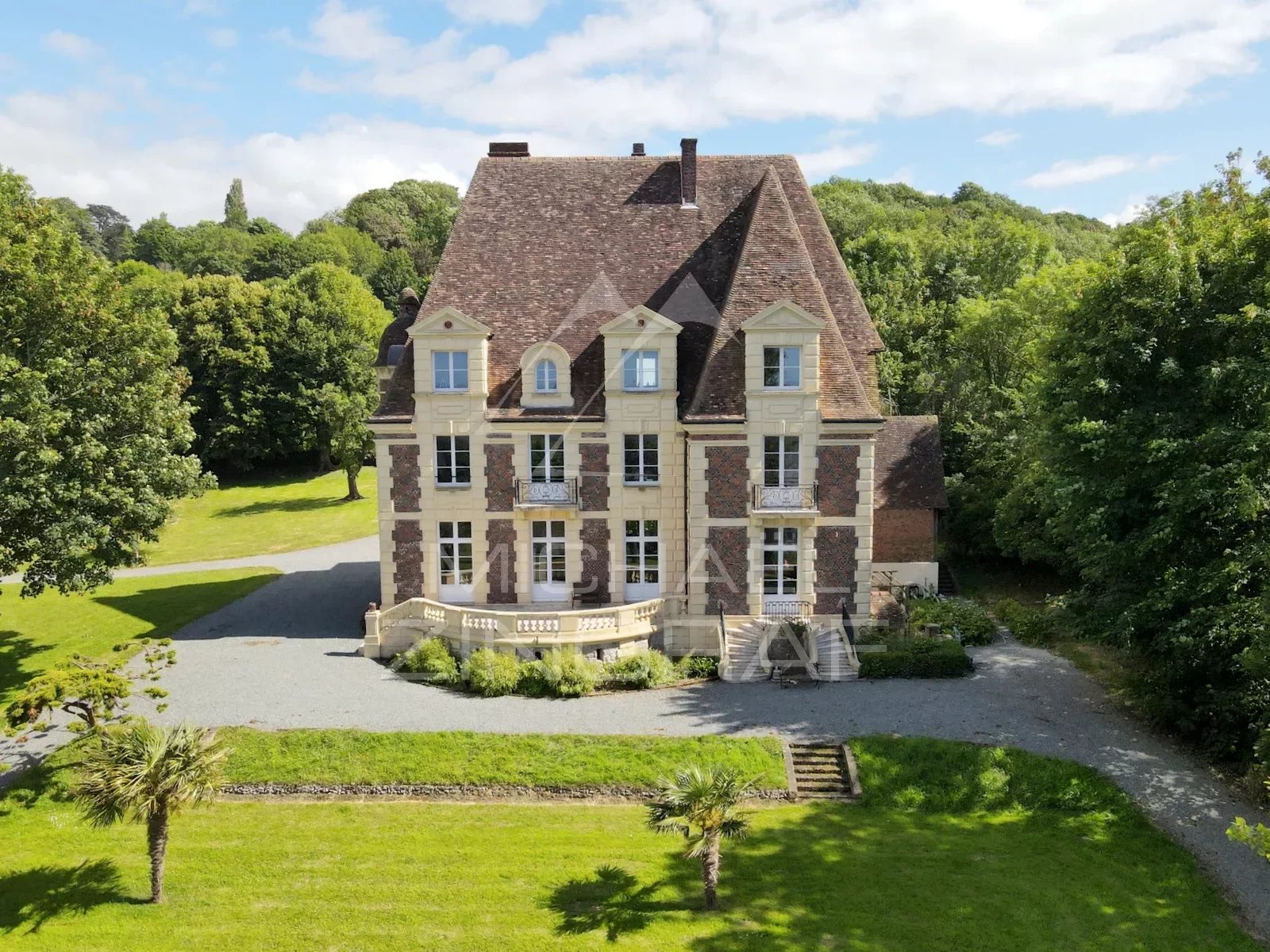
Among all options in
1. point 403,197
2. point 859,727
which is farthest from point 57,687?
point 403,197

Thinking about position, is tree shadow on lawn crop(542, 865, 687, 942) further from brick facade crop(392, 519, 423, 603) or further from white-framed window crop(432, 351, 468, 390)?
white-framed window crop(432, 351, 468, 390)

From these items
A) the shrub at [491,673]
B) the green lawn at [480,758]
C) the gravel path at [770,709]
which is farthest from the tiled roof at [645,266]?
the green lawn at [480,758]

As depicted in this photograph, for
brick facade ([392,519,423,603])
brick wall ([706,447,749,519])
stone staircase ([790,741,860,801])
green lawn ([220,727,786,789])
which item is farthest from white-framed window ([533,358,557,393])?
stone staircase ([790,741,860,801])

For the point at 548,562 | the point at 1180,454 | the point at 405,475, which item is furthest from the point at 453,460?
the point at 1180,454

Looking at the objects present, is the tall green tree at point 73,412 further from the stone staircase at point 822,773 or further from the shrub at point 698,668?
the stone staircase at point 822,773

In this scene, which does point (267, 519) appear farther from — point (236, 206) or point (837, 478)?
point (236, 206)

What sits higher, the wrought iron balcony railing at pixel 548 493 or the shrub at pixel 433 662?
the wrought iron balcony railing at pixel 548 493
